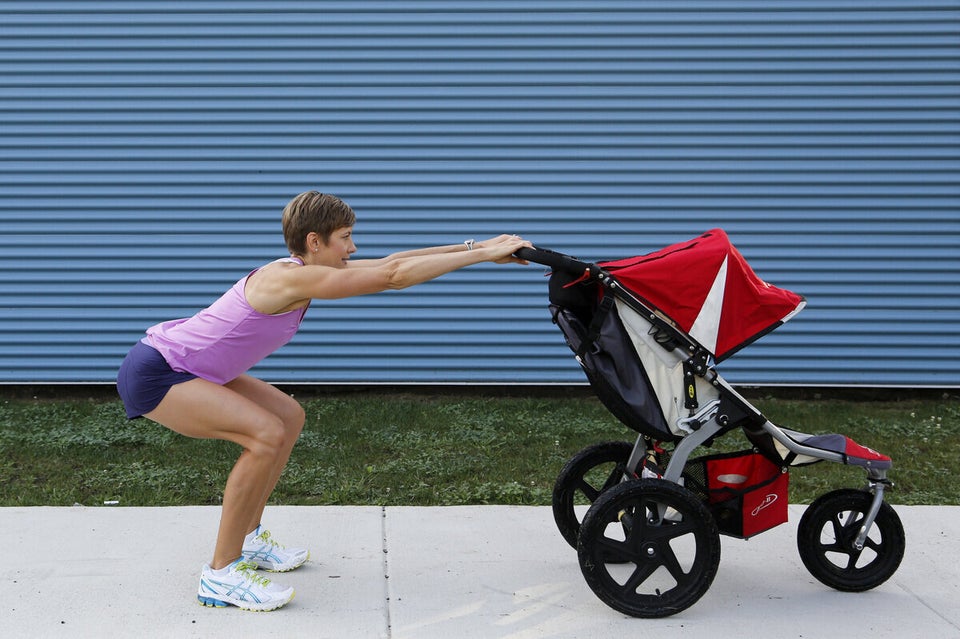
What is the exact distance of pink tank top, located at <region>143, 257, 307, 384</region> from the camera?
3875mm

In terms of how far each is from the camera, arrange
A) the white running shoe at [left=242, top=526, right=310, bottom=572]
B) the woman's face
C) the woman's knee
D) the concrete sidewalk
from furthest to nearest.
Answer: the white running shoe at [left=242, top=526, right=310, bottom=572], the woman's face, the woman's knee, the concrete sidewalk

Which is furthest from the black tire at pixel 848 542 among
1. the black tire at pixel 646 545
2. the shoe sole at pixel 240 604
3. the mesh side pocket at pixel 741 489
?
the shoe sole at pixel 240 604

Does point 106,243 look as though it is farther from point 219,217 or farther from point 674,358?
point 674,358

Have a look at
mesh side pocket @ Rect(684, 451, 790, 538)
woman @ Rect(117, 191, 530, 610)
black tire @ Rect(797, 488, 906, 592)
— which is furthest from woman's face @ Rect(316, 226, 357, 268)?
black tire @ Rect(797, 488, 906, 592)

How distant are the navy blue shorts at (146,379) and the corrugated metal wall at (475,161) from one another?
3.76m

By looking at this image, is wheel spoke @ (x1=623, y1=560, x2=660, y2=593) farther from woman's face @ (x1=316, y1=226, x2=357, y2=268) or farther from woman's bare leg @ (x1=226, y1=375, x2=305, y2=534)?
woman's face @ (x1=316, y1=226, x2=357, y2=268)

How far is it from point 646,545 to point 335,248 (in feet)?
5.10

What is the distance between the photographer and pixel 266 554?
4195mm

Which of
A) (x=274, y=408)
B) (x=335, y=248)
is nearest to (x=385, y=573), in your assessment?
(x=274, y=408)

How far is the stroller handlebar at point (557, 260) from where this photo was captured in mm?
3809

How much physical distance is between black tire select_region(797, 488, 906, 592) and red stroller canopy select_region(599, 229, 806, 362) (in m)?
0.73

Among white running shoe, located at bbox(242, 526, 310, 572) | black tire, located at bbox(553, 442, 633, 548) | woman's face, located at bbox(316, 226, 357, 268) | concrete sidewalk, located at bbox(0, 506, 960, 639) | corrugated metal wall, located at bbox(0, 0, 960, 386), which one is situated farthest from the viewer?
corrugated metal wall, located at bbox(0, 0, 960, 386)

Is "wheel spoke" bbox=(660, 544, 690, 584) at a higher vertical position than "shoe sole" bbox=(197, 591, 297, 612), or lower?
higher

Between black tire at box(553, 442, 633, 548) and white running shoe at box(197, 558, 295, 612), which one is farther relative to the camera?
black tire at box(553, 442, 633, 548)
